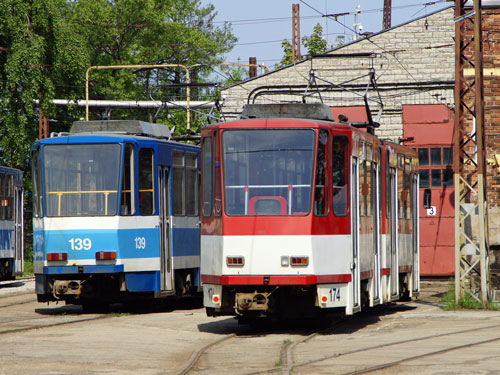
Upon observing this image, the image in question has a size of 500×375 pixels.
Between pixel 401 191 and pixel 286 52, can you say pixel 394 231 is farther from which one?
pixel 286 52

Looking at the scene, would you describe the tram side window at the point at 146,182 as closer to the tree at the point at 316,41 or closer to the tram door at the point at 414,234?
the tram door at the point at 414,234

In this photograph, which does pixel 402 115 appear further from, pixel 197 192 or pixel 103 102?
pixel 103 102

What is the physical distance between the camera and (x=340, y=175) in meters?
14.4

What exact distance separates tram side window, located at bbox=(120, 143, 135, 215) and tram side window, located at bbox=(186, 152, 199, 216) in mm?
1833

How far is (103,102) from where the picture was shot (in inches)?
2055

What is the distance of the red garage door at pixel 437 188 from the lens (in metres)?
29.2

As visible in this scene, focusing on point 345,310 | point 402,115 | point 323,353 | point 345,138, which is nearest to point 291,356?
point 323,353

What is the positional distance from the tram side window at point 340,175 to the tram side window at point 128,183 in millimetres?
4717

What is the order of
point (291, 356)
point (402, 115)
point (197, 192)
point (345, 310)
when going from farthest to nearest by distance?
point (402, 115)
point (197, 192)
point (345, 310)
point (291, 356)

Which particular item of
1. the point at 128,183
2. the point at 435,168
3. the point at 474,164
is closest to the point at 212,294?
the point at 128,183

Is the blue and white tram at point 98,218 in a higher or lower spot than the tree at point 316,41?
lower

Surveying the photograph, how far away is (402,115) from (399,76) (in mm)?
2865

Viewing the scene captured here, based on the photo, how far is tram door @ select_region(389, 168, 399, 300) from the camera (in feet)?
58.4

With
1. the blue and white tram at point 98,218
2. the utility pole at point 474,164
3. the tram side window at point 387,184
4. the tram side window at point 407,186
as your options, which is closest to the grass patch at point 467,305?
the utility pole at point 474,164
